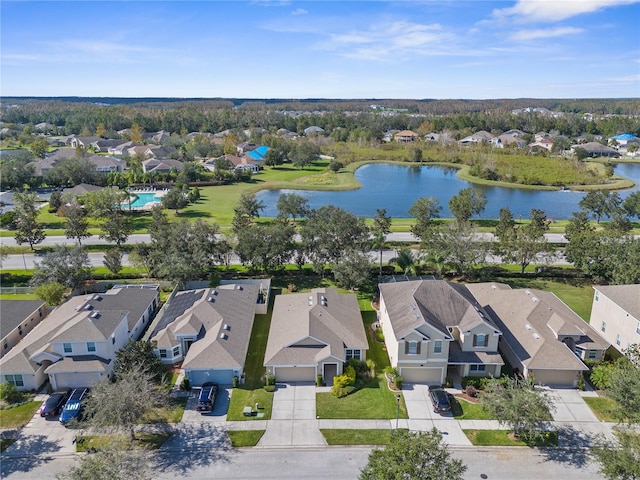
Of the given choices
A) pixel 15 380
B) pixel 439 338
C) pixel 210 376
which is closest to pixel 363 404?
pixel 439 338

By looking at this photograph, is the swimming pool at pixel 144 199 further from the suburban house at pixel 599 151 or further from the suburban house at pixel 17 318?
the suburban house at pixel 599 151

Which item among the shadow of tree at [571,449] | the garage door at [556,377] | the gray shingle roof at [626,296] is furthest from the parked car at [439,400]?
the gray shingle roof at [626,296]

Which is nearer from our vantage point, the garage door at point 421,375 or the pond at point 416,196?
the garage door at point 421,375

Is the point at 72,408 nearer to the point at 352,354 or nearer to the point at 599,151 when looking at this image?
the point at 352,354

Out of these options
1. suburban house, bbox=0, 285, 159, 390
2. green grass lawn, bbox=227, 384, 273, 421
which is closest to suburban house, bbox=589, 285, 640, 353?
green grass lawn, bbox=227, 384, 273, 421

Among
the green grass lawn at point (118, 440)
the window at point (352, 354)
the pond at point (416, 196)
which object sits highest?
the pond at point (416, 196)

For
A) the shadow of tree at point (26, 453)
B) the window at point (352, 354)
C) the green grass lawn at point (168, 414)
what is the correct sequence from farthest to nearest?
the window at point (352, 354) < the green grass lawn at point (168, 414) < the shadow of tree at point (26, 453)
